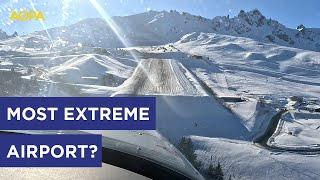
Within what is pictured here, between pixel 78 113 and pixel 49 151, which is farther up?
pixel 78 113

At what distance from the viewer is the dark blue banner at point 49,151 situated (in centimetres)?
816

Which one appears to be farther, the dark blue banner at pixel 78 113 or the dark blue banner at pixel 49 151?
the dark blue banner at pixel 78 113

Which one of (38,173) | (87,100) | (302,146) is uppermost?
(87,100)

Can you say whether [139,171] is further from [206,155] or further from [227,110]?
[227,110]

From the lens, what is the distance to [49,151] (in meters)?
8.58

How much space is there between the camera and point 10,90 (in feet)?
139

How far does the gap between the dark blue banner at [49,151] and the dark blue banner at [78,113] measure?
4.74 ft

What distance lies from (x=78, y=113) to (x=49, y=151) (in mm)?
3185

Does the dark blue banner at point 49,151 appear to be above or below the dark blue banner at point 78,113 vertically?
below

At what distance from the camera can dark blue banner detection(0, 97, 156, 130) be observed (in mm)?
10891

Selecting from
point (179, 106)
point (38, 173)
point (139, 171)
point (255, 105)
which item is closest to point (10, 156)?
point (38, 173)

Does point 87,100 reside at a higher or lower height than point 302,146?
higher

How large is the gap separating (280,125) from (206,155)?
18.7m

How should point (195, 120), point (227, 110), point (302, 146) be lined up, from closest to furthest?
point (302, 146) < point (195, 120) < point (227, 110)
